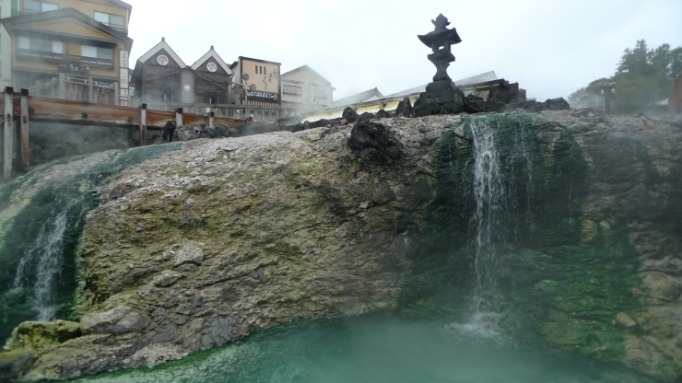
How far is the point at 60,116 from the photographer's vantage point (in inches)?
520

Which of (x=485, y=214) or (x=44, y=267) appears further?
(x=485, y=214)

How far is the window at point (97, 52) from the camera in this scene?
78.9 feet

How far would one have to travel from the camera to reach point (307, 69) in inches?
1318

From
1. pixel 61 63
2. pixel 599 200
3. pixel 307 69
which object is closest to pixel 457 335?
pixel 599 200

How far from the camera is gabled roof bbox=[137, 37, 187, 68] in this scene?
2658 centimetres

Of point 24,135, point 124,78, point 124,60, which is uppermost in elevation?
point 124,60

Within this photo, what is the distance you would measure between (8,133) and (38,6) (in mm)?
16817

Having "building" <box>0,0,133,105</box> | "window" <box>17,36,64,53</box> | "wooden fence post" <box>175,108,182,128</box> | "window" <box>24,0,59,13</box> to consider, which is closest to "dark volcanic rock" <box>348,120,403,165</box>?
"wooden fence post" <box>175,108,182,128</box>

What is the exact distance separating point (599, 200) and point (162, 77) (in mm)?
25580

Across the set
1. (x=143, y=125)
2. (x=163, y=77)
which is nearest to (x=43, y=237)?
(x=143, y=125)

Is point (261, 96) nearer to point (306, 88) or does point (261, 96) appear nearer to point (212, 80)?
point (212, 80)

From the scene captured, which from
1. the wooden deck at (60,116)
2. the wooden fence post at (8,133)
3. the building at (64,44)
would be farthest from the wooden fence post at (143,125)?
the building at (64,44)

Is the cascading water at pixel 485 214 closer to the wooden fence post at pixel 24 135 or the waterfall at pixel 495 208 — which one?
the waterfall at pixel 495 208

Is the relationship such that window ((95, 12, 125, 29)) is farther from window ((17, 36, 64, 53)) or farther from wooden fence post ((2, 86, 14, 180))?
wooden fence post ((2, 86, 14, 180))
